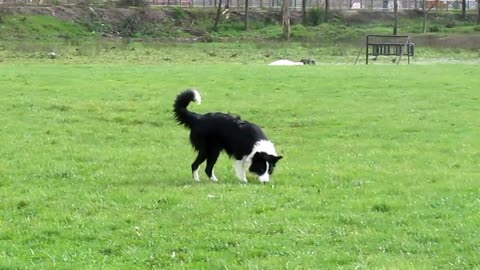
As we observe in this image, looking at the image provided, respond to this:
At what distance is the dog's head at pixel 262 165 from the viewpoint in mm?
14070

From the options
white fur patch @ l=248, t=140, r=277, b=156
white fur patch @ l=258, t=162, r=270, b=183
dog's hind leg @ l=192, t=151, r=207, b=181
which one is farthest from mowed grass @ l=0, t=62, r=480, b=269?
white fur patch @ l=248, t=140, r=277, b=156

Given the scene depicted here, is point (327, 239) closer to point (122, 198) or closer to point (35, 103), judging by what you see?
point (122, 198)

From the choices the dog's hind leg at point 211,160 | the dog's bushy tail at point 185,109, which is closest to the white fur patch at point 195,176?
the dog's hind leg at point 211,160

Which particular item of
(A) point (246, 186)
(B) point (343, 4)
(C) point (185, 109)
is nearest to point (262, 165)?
(A) point (246, 186)

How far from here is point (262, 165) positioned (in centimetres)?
1413

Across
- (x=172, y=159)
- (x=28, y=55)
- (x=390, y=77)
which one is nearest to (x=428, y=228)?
(x=172, y=159)

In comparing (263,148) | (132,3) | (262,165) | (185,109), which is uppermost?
(132,3)

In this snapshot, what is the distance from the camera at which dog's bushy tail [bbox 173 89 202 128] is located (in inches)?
563

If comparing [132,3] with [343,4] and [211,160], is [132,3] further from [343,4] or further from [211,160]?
[211,160]

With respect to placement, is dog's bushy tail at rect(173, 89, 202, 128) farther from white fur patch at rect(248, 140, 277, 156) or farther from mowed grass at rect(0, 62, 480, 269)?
white fur patch at rect(248, 140, 277, 156)

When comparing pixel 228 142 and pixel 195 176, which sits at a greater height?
pixel 228 142

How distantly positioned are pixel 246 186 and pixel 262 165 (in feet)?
2.03

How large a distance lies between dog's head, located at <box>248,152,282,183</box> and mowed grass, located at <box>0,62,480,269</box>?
193mm

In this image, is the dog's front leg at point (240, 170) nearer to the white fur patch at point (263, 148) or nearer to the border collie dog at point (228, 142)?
the border collie dog at point (228, 142)
